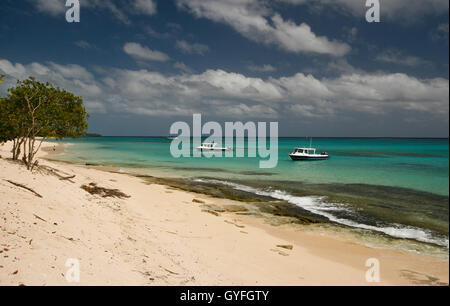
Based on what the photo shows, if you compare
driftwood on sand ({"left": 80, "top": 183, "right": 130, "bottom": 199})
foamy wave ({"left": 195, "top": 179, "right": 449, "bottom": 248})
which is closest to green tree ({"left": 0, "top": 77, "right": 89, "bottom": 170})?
driftwood on sand ({"left": 80, "top": 183, "right": 130, "bottom": 199})

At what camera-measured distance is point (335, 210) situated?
18.3m

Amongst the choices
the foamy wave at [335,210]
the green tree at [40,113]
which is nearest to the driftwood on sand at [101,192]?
the green tree at [40,113]

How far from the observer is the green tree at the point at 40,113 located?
52.7 ft

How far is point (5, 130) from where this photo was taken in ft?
57.3

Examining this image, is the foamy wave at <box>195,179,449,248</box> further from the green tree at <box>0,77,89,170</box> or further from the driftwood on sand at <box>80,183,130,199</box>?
the green tree at <box>0,77,89,170</box>

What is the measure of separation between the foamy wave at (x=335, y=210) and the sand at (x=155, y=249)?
2794 millimetres

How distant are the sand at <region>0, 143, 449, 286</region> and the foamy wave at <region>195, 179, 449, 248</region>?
279 centimetres

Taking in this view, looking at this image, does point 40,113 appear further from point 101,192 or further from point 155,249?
point 155,249

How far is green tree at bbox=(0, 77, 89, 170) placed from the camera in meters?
16.1

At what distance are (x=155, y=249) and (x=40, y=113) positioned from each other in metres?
13.8

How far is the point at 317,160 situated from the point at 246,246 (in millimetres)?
55735

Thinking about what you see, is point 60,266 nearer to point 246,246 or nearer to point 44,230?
point 44,230

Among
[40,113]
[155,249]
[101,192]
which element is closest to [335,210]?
[155,249]
